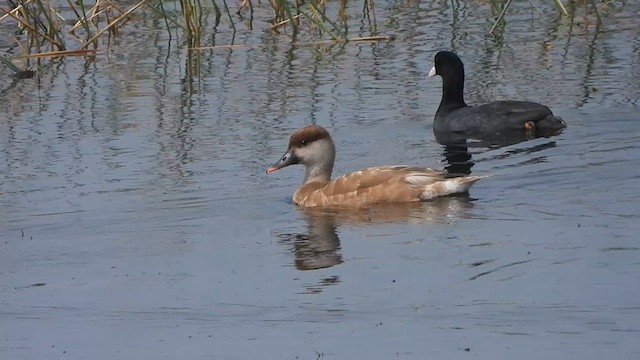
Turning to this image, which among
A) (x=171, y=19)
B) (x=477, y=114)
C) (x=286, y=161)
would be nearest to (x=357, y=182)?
(x=286, y=161)

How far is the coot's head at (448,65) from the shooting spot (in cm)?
1641

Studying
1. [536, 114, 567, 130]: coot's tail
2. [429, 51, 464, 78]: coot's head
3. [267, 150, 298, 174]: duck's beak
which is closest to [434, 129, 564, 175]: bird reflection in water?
[536, 114, 567, 130]: coot's tail

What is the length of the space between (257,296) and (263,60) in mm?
9230

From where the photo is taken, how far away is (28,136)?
15445 millimetres

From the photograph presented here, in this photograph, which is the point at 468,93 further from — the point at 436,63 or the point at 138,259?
the point at 138,259

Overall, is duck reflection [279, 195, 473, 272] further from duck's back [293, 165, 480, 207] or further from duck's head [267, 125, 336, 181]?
duck's head [267, 125, 336, 181]

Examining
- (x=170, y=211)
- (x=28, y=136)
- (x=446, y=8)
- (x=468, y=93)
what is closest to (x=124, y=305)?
(x=170, y=211)

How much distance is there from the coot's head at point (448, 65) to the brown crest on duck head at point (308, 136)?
11.3ft

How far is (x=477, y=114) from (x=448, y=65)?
888 mm

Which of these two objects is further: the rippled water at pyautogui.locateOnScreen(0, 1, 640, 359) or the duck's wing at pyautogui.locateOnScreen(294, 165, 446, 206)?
the duck's wing at pyautogui.locateOnScreen(294, 165, 446, 206)

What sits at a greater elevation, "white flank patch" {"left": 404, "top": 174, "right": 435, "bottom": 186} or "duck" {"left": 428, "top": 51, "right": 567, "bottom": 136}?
"white flank patch" {"left": 404, "top": 174, "right": 435, "bottom": 186}

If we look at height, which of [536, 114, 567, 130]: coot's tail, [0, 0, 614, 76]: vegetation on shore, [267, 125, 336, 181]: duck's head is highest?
[267, 125, 336, 181]: duck's head

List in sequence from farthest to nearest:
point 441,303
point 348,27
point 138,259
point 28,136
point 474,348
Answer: point 348,27 < point 28,136 < point 138,259 < point 441,303 < point 474,348

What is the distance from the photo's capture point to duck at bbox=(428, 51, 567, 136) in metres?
15.1
